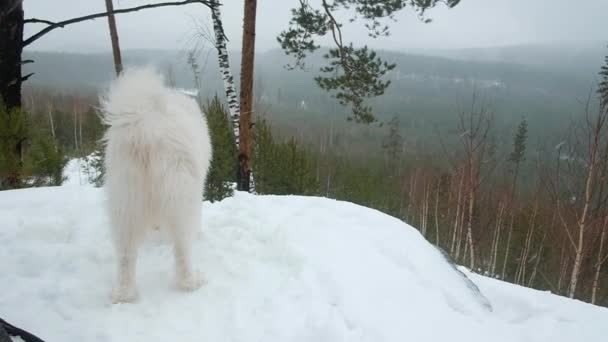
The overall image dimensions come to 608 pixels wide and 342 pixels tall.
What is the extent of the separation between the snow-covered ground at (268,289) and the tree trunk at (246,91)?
5.83m

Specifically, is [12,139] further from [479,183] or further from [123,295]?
[479,183]

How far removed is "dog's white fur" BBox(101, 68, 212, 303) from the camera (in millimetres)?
2381

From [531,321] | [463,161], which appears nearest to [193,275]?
[531,321]

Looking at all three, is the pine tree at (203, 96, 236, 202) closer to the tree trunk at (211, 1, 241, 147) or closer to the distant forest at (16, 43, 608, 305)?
the distant forest at (16, 43, 608, 305)

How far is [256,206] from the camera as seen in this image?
14.7ft

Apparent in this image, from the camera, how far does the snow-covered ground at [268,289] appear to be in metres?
2.36

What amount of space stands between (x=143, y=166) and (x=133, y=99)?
1.55ft

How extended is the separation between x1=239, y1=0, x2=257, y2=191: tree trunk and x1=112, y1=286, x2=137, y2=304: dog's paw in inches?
291

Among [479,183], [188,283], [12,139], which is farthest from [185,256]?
[479,183]

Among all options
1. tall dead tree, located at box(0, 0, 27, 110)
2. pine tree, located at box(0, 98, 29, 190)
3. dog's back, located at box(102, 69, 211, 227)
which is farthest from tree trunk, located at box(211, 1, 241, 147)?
dog's back, located at box(102, 69, 211, 227)

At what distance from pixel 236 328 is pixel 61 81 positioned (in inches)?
6311

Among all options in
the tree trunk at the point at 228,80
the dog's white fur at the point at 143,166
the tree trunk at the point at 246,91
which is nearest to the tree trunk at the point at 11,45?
the dog's white fur at the point at 143,166

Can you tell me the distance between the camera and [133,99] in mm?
2391

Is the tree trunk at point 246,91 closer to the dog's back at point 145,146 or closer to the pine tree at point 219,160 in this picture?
the pine tree at point 219,160
